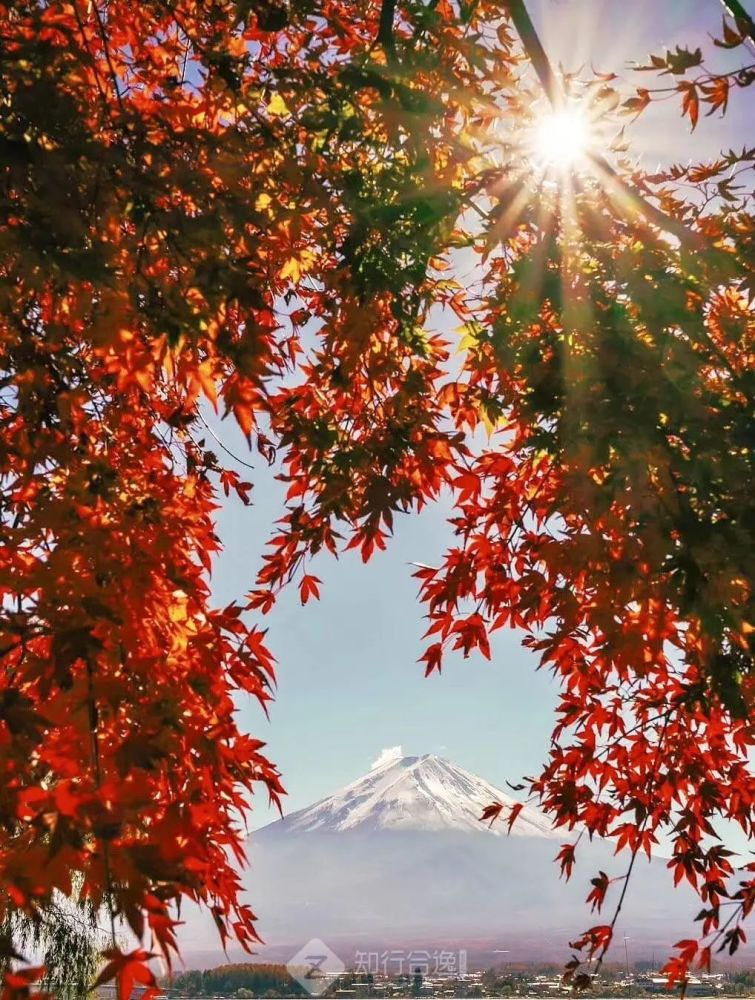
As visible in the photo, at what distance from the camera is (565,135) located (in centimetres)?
362

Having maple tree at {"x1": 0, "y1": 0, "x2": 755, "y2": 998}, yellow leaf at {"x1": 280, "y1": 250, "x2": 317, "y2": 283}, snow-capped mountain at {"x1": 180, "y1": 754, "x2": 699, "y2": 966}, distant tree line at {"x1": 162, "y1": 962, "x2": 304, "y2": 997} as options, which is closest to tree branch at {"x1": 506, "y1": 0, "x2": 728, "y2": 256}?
maple tree at {"x1": 0, "y1": 0, "x2": 755, "y2": 998}

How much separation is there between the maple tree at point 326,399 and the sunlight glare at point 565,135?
0.07 m

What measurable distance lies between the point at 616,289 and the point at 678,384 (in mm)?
610

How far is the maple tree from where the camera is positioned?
260 centimetres

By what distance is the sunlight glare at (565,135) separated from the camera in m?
3.56

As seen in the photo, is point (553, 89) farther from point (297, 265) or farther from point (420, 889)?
point (420, 889)

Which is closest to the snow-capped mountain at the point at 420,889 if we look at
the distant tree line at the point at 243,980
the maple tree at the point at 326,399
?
the distant tree line at the point at 243,980

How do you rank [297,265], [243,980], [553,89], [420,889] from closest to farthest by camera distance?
[553,89], [297,265], [243,980], [420,889]

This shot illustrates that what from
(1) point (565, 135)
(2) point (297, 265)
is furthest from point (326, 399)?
(1) point (565, 135)

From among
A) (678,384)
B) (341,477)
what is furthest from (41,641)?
(678,384)

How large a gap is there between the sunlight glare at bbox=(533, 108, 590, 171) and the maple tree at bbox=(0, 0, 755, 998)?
7 cm

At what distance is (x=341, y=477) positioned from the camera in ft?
12.8

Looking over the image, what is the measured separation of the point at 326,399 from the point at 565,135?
154cm

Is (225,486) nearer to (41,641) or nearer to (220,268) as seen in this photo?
(41,641)
